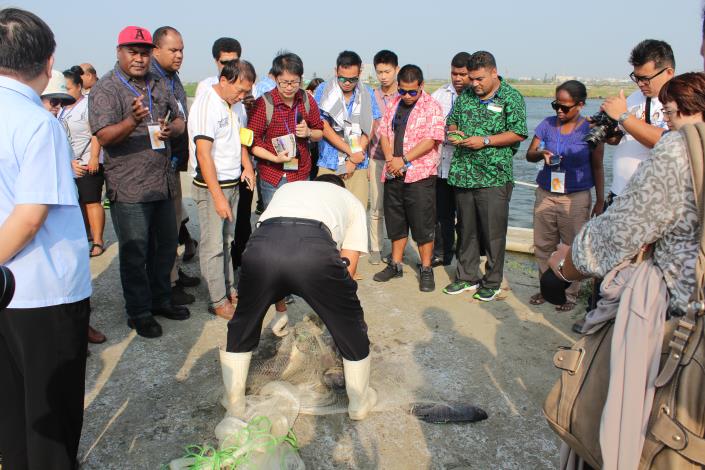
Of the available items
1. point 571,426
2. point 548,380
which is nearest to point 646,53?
point 548,380

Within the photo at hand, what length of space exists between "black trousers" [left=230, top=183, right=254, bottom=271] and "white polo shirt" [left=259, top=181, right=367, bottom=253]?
6.43 ft

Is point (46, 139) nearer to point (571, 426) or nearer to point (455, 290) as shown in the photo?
point (571, 426)

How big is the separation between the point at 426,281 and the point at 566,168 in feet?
5.35

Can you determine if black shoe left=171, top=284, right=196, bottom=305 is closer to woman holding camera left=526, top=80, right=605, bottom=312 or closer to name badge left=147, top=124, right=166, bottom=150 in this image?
name badge left=147, top=124, right=166, bottom=150

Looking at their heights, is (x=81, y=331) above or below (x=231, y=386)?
above

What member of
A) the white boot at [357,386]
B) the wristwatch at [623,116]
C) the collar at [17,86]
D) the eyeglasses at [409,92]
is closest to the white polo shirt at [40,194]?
the collar at [17,86]

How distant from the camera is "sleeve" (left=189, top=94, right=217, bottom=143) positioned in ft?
12.3

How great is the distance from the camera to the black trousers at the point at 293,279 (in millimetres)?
2535

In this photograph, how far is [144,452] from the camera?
262 centimetres

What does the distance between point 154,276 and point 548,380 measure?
3060 mm

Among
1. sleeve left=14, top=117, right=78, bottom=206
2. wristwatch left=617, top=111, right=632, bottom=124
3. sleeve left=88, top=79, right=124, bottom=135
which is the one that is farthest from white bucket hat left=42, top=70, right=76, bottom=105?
wristwatch left=617, top=111, right=632, bottom=124

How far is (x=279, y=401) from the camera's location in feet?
9.24

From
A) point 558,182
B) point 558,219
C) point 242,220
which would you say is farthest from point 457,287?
point 242,220

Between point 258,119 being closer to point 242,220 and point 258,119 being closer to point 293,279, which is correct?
point 242,220
